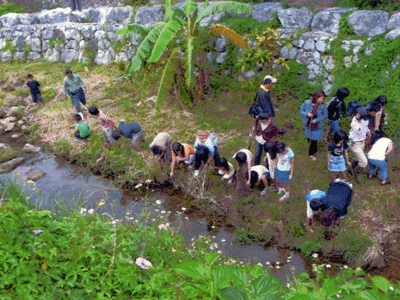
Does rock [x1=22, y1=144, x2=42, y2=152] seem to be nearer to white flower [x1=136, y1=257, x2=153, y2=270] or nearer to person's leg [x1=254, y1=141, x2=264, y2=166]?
person's leg [x1=254, y1=141, x2=264, y2=166]

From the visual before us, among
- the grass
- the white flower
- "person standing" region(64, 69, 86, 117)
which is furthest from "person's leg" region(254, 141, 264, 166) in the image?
"person standing" region(64, 69, 86, 117)

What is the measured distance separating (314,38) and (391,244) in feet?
19.0

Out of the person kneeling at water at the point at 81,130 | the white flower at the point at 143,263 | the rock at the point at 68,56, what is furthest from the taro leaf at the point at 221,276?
the rock at the point at 68,56

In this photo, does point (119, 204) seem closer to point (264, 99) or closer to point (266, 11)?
point (264, 99)

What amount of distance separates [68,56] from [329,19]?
9.47 meters

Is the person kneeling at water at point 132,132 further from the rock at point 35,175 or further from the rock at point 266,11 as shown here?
the rock at point 266,11

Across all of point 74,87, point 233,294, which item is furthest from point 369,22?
point 233,294

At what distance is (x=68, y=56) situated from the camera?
14.8m

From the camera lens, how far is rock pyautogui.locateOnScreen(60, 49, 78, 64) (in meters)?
14.7

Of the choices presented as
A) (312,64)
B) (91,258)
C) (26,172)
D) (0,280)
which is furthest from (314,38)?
(0,280)

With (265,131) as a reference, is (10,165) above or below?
below

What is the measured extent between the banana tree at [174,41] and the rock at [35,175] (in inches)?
117

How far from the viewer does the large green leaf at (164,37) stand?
8336 millimetres

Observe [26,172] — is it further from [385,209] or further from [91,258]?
[385,209]
